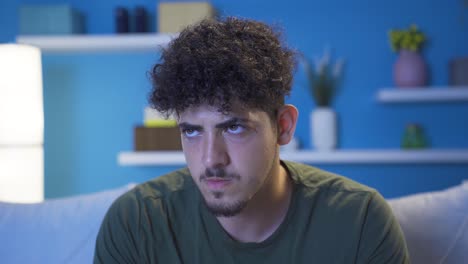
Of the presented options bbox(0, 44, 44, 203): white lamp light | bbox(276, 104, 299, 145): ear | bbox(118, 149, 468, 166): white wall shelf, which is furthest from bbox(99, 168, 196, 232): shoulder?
bbox(118, 149, 468, 166): white wall shelf

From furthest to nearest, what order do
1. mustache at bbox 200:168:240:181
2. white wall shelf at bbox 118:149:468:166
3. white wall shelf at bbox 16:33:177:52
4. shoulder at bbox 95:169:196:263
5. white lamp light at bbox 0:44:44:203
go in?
white wall shelf at bbox 16:33:177:52 < white wall shelf at bbox 118:149:468:166 < white lamp light at bbox 0:44:44:203 < shoulder at bbox 95:169:196:263 < mustache at bbox 200:168:240:181

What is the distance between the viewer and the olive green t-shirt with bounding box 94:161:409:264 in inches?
44.0

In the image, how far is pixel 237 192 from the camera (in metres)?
1.07

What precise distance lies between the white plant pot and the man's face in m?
1.78

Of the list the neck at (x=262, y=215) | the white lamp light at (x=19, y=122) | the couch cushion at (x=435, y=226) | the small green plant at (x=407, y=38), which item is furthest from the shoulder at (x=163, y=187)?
the small green plant at (x=407, y=38)

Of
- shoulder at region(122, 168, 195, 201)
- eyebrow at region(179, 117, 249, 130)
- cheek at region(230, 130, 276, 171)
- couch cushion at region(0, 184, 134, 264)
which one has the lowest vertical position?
couch cushion at region(0, 184, 134, 264)

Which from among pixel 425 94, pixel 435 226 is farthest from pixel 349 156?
pixel 435 226

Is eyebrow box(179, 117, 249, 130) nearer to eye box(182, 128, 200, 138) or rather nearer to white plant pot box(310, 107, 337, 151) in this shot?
eye box(182, 128, 200, 138)

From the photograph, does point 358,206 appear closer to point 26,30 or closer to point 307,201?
point 307,201

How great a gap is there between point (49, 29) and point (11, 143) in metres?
0.96

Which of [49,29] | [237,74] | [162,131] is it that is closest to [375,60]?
[162,131]

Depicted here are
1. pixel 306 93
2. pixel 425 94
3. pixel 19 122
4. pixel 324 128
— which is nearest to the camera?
pixel 19 122

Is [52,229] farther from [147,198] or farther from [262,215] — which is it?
[262,215]

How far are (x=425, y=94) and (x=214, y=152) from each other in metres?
1.99
